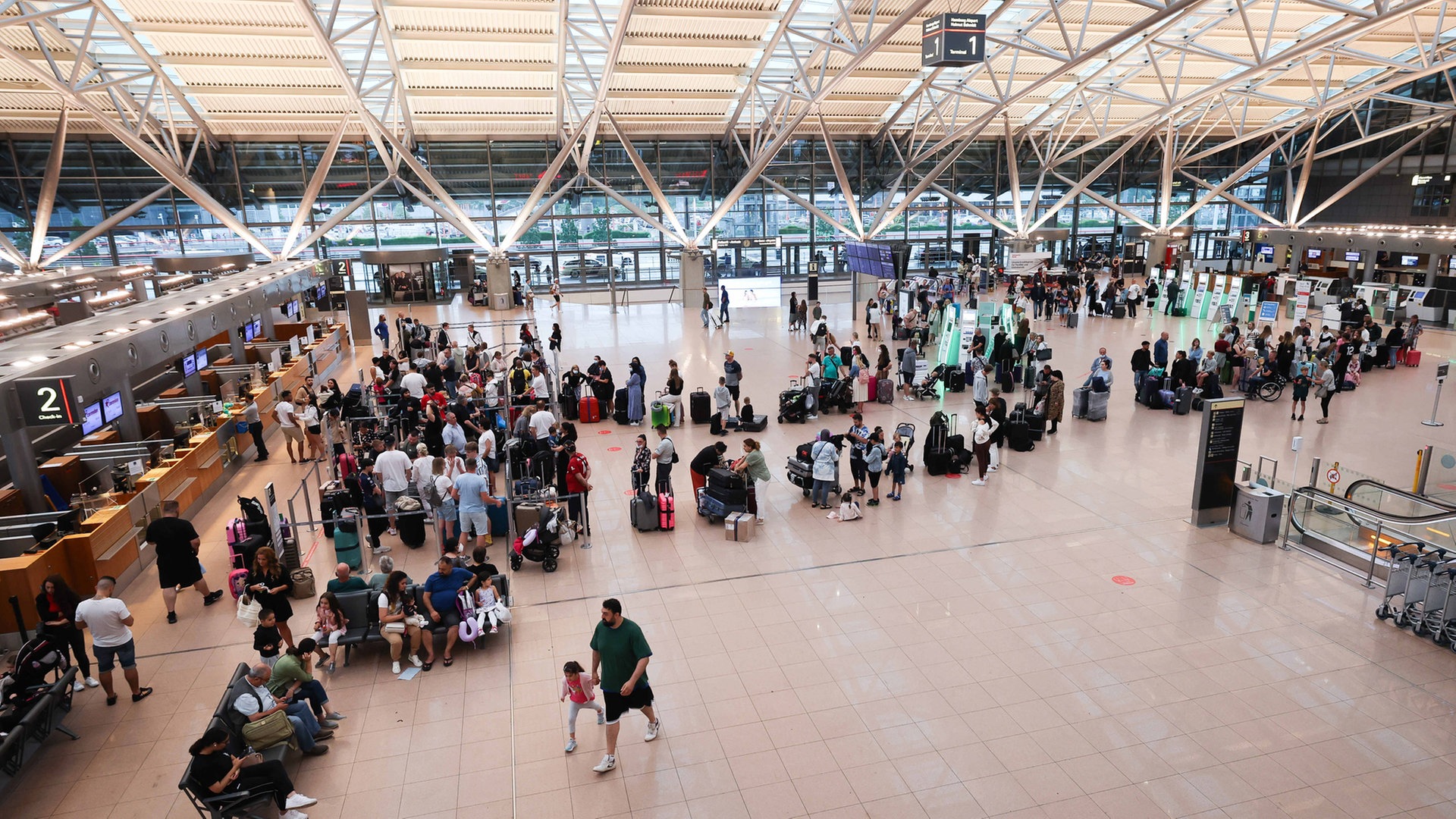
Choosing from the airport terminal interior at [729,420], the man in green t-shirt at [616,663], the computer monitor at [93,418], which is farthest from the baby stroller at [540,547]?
the computer monitor at [93,418]

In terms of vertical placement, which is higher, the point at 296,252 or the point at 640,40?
the point at 640,40

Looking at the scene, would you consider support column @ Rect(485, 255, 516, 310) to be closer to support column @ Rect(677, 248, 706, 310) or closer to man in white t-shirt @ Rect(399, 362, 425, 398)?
support column @ Rect(677, 248, 706, 310)

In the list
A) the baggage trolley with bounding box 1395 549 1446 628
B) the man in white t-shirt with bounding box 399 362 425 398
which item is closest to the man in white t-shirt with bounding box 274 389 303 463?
the man in white t-shirt with bounding box 399 362 425 398

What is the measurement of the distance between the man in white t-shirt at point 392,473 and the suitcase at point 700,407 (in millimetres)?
6151

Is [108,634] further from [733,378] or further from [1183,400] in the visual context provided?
[1183,400]

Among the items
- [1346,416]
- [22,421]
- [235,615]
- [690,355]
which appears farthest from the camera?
[690,355]

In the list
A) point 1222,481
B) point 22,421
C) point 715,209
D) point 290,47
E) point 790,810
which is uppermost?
point 290,47

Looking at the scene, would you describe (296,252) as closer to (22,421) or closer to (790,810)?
(22,421)

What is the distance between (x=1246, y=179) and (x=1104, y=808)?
160ft

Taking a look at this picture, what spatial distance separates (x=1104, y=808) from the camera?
18.1 ft

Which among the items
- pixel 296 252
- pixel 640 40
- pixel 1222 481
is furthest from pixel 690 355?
pixel 296 252

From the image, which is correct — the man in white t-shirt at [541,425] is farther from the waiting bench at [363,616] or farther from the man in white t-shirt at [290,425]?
the waiting bench at [363,616]

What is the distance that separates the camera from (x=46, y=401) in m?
9.27

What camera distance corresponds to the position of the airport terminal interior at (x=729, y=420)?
6.19 meters
